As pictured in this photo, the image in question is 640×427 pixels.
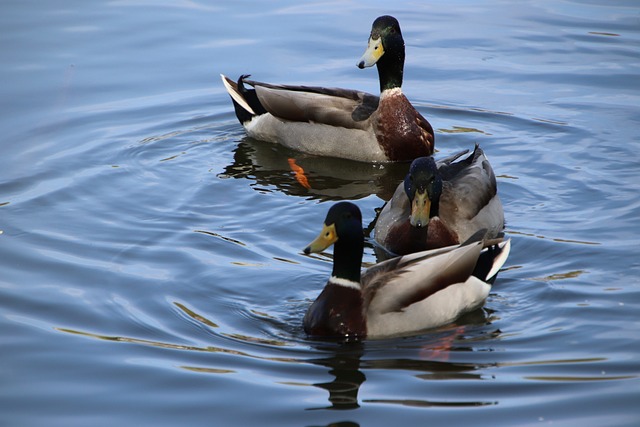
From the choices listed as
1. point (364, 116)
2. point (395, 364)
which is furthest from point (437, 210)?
point (364, 116)

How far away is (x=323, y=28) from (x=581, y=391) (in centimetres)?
914

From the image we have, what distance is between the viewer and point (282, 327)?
713cm

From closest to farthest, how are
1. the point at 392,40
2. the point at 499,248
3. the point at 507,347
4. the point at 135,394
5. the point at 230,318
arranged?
1. the point at 135,394
2. the point at 507,347
3. the point at 230,318
4. the point at 499,248
5. the point at 392,40

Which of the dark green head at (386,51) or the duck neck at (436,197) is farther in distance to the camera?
the dark green head at (386,51)

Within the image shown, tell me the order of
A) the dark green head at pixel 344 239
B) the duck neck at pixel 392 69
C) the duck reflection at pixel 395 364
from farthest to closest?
the duck neck at pixel 392 69 → the dark green head at pixel 344 239 → the duck reflection at pixel 395 364

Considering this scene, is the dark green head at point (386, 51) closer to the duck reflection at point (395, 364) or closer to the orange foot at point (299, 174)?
the orange foot at point (299, 174)

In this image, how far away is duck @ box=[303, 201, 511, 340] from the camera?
6977mm

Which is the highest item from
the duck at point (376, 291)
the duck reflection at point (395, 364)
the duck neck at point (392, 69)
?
the duck neck at point (392, 69)

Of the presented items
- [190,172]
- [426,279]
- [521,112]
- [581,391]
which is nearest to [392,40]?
[521,112]

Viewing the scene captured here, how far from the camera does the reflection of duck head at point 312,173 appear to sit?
10234mm

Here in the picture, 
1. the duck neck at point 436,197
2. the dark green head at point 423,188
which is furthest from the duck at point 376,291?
the duck neck at point 436,197

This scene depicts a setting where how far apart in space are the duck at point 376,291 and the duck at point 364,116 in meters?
3.91

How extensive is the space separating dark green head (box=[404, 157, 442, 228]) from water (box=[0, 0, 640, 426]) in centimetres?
60

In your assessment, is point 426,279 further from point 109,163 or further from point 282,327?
point 109,163
